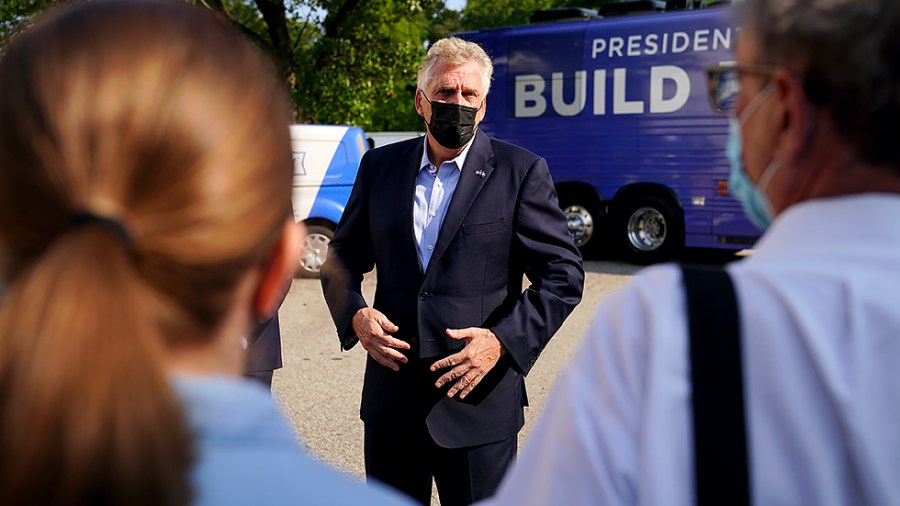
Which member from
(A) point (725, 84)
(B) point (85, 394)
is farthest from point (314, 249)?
Result: (B) point (85, 394)

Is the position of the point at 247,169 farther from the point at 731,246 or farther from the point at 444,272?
the point at 731,246

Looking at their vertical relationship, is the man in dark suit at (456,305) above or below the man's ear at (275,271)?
below

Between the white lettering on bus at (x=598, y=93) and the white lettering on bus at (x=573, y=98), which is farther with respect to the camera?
the white lettering on bus at (x=573, y=98)

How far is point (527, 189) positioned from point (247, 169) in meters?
2.10

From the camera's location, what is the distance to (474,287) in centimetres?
294

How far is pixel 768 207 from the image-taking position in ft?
4.45

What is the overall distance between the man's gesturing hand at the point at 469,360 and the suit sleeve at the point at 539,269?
0.06m

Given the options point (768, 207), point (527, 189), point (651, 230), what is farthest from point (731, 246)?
point (768, 207)

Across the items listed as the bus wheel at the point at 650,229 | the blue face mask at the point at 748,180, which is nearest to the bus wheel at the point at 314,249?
the bus wheel at the point at 650,229

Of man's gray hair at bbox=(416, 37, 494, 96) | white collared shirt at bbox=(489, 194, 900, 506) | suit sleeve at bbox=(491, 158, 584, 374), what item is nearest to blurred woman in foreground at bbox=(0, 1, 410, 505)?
white collared shirt at bbox=(489, 194, 900, 506)

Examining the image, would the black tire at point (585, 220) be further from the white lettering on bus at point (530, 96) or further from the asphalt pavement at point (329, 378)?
the asphalt pavement at point (329, 378)

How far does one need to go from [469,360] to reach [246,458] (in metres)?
1.89

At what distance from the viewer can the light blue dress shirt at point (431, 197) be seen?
299 cm

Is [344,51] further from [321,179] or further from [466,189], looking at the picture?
[466,189]
